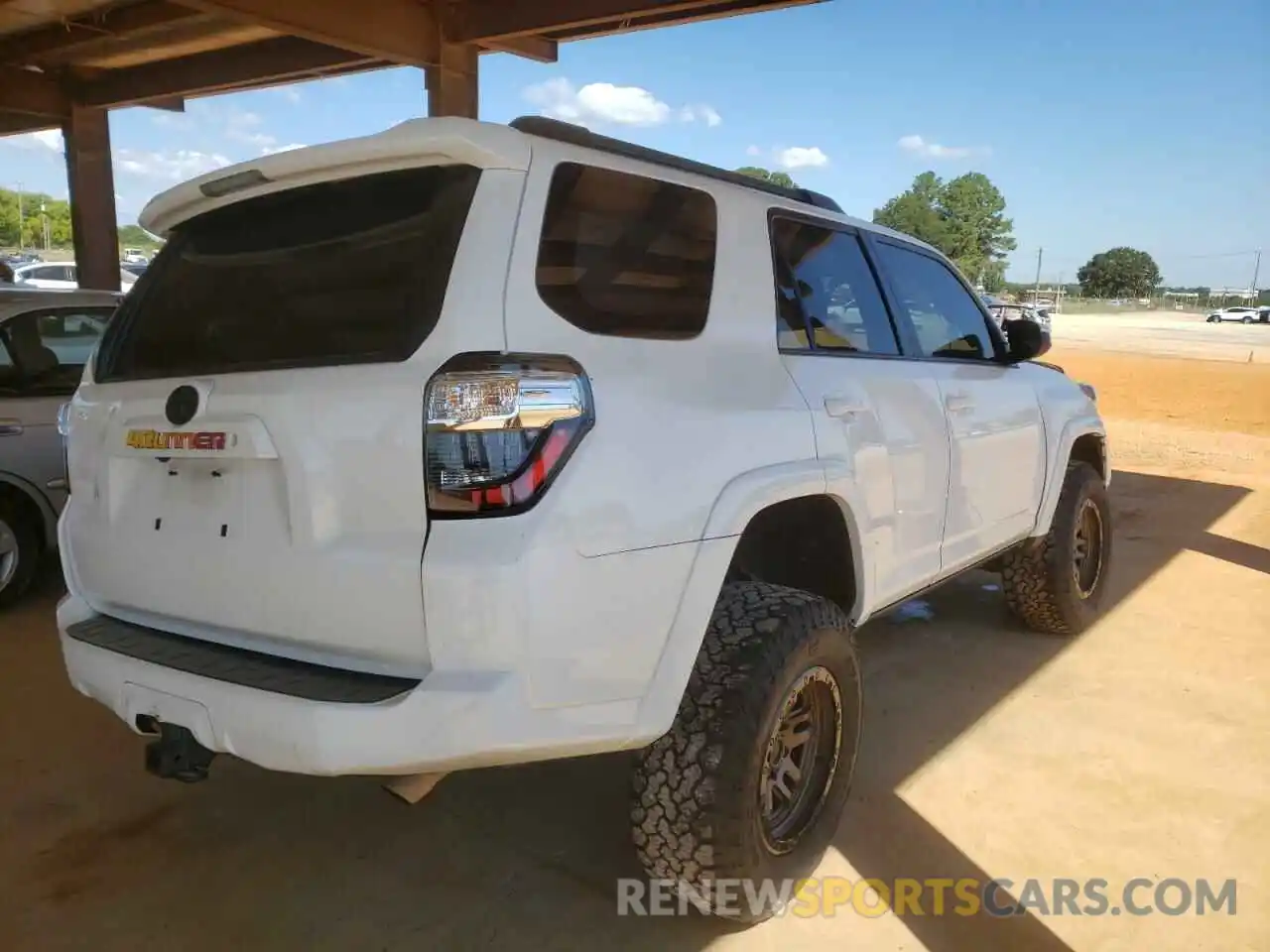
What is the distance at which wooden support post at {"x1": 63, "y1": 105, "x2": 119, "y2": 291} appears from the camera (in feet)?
41.7

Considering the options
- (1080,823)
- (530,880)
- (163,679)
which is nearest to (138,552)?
(163,679)

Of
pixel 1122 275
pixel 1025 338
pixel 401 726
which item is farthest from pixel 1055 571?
pixel 1122 275

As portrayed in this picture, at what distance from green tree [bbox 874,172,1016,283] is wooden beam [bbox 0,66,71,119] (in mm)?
73558

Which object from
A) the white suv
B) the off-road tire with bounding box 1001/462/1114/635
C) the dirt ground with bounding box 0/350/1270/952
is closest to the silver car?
the dirt ground with bounding box 0/350/1270/952

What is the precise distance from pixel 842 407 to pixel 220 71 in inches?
431

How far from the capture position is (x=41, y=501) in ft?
16.3

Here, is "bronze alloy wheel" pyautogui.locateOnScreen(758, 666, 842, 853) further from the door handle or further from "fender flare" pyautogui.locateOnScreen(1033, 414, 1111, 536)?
"fender flare" pyautogui.locateOnScreen(1033, 414, 1111, 536)

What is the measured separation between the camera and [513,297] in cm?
196

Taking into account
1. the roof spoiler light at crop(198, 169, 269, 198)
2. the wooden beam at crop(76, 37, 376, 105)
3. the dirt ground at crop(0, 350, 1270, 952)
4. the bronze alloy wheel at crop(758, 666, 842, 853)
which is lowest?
the dirt ground at crop(0, 350, 1270, 952)

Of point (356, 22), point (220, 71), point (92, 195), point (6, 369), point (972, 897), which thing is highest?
point (220, 71)

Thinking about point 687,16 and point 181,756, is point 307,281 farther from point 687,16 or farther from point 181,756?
point 687,16

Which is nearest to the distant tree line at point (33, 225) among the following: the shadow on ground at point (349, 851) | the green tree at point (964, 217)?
the green tree at point (964, 217)

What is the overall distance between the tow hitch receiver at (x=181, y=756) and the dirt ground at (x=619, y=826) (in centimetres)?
54

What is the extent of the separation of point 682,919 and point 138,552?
5.58 feet
